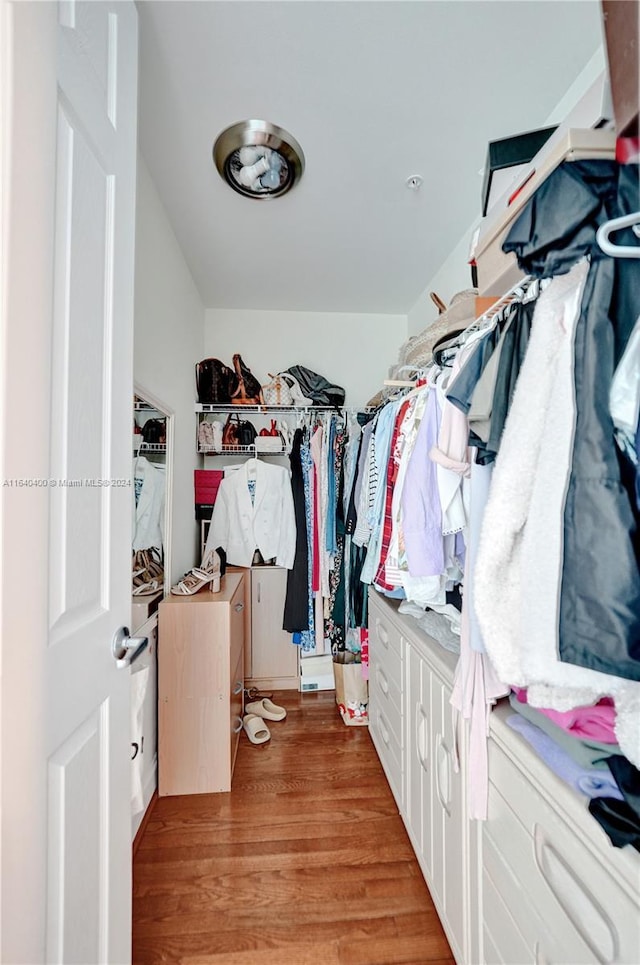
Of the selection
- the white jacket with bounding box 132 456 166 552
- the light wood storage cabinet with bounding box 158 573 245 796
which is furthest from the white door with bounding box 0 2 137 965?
the light wood storage cabinet with bounding box 158 573 245 796

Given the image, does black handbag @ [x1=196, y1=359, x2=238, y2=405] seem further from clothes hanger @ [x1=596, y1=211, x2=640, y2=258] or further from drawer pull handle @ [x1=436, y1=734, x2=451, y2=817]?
clothes hanger @ [x1=596, y1=211, x2=640, y2=258]

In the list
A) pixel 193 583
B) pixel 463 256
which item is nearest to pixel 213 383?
→ pixel 193 583

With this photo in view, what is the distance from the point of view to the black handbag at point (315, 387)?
9.52ft

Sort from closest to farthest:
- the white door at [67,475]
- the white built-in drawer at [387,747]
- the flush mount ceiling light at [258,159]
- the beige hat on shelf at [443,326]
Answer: the white door at [67,475] < the beige hat on shelf at [443,326] < the flush mount ceiling light at [258,159] < the white built-in drawer at [387,747]

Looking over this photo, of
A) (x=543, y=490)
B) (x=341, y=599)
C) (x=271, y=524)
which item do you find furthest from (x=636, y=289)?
(x=271, y=524)

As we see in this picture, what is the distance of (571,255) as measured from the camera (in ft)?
2.21

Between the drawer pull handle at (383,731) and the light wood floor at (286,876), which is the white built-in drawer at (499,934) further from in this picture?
the drawer pull handle at (383,731)

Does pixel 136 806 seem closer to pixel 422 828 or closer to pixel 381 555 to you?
pixel 422 828

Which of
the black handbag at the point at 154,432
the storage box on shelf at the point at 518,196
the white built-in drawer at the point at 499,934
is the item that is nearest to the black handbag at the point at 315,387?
the black handbag at the point at 154,432

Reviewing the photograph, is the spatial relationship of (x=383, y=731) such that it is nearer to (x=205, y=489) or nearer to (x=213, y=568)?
(x=213, y=568)

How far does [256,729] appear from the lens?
2213mm

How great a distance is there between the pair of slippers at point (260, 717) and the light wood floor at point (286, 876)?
16cm

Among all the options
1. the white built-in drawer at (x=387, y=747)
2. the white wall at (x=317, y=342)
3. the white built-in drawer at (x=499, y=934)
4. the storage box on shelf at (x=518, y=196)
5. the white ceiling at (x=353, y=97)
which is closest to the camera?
the storage box on shelf at (x=518, y=196)

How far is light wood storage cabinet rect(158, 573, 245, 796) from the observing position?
5.99 feet
